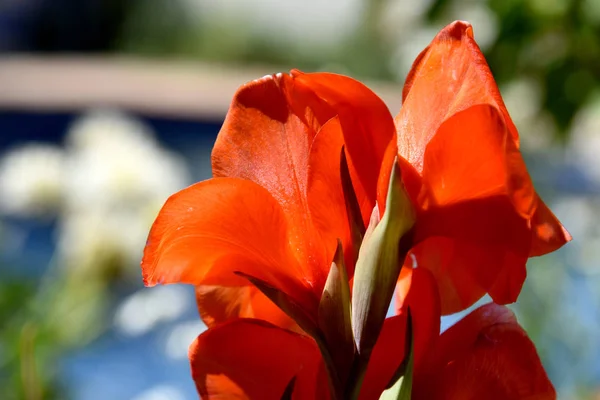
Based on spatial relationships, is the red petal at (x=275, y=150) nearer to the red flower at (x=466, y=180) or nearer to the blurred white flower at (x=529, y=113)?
the red flower at (x=466, y=180)

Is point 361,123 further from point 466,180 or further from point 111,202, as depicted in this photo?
point 111,202

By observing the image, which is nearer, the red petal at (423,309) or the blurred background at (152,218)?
the red petal at (423,309)

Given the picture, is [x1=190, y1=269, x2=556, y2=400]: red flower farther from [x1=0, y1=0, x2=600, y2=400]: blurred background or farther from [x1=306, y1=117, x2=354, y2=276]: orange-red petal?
[x1=0, y1=0, x2=600, y2=400]: blurred background

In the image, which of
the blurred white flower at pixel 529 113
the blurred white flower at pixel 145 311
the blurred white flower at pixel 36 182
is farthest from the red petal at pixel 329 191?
the blurred white flower at pixel 145 311

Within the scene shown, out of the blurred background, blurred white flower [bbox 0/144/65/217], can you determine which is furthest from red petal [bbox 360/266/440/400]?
blurred white flower [bbox 0/144/65/217]

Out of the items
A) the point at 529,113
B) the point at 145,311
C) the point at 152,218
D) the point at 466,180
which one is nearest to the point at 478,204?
the point at 466,180
